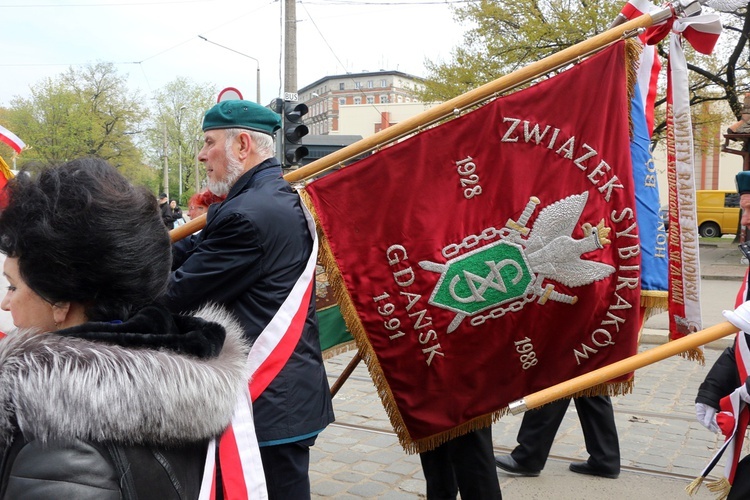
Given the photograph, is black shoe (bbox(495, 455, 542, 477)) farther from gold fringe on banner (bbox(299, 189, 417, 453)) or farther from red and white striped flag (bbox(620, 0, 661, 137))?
red and white striped flag (bbox(620, 0, 661, 137))

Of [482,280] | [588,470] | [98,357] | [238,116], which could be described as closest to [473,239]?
[482,280]

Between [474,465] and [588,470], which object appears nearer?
[474,465]

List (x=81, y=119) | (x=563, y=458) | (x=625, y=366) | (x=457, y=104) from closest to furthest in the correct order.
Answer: (x=625, y=366) < (x=457, y=104) < (x=563, y=458) < (x=81, y=119)

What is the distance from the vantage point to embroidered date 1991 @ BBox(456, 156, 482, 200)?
2.99 m

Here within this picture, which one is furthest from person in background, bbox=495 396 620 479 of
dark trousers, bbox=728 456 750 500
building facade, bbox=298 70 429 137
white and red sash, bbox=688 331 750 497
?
building facade, bbox=298 70 429 137

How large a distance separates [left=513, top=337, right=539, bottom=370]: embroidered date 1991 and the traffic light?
7262 millimetres

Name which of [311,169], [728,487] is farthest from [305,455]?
[728,487]

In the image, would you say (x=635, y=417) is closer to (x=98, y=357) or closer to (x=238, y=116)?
(x=238, y=116)

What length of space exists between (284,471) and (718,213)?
30.0 metres

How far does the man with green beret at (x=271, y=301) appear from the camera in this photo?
7.69 feet

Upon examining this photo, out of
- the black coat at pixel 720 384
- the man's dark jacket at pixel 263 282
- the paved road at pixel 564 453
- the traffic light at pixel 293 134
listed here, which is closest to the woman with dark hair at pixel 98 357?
the man's dark jacket at pixel 263 282

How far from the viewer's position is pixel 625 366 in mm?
2633

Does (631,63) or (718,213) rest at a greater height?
(631,63)

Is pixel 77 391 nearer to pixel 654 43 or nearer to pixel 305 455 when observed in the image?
pixel 305 455
